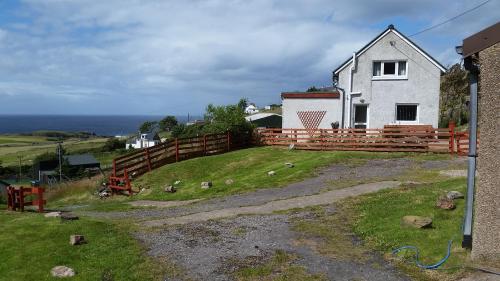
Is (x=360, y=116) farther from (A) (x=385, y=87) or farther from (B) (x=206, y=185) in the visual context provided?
(B) (x=206, y=185)

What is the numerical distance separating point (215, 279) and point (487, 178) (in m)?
5.54

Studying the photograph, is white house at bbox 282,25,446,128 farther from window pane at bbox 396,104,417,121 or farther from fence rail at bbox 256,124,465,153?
fence rail at bbox 256,124,465,153

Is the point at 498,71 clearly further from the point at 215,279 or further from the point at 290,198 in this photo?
the point at 290,198

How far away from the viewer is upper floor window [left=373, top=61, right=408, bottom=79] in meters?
29.5

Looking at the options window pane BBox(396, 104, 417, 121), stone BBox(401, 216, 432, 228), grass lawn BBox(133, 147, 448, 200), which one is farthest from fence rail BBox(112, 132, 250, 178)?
stone BBox(401, 216, 432, 228)

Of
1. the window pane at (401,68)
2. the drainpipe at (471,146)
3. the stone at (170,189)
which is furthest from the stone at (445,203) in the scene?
the window pane at (401,68)

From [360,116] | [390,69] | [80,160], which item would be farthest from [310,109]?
[80,160]

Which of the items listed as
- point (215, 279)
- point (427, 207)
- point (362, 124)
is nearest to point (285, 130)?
point (362, 124)

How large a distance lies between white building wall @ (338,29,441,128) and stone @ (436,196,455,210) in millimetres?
18294

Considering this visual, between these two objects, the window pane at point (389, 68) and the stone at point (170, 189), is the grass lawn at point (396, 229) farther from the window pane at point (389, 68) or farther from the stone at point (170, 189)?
the window pane at point (389, 68)

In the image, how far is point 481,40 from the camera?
8.62 meters

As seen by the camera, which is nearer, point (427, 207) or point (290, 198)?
point (427, 207)

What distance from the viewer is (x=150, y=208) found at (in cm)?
1916

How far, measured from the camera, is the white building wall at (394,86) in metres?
29.0
